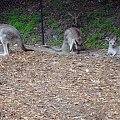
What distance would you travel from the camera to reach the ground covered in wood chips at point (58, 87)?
19.2 feet

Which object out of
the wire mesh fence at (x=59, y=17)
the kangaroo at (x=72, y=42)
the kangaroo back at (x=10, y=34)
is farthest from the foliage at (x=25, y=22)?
the kangaroo back at (x=10, y=34)

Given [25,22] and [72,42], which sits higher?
[25,22]

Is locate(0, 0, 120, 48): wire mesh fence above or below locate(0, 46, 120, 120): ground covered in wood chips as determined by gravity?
above

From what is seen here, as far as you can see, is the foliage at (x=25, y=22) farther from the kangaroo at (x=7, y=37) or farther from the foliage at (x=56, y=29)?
the kangaroo at (x=7, y=37)

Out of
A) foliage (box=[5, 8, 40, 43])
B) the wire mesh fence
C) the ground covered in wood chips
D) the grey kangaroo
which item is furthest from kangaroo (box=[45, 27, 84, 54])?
foliage (box=[5, 8, 40, 43])

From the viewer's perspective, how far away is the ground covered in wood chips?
5.85 m

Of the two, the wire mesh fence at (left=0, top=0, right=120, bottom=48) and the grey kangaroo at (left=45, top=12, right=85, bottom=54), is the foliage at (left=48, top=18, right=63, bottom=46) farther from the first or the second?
the grey kangaroo at (left=45, top=12, right=85, bottom=54)

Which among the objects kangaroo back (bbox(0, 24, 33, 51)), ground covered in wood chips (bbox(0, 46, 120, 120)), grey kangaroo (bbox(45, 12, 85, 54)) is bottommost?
ground covered in wood chips (bbox(0, 46, 120, 120))

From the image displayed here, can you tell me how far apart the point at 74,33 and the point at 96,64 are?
1764 mm

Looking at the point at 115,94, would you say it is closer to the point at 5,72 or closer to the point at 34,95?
the point at 34,95

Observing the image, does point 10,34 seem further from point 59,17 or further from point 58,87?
point 59,17

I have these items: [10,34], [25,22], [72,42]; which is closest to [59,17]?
[25,22]

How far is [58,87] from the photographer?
7000mm

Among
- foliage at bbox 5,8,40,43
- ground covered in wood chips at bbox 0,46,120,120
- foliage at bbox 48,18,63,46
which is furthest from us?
foliage at bbox 5,8,40,43
